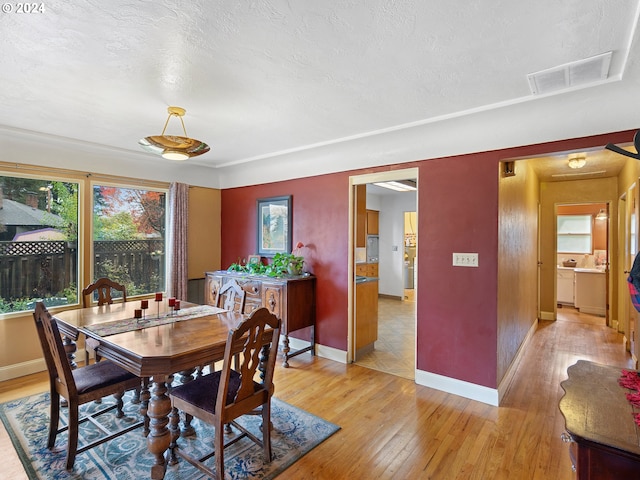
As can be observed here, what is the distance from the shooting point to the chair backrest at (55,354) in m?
2.03

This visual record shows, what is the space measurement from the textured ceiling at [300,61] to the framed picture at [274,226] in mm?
Result: 1474

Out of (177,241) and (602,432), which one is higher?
(177,241)

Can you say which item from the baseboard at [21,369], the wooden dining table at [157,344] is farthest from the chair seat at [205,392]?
the baseboard at [21,369]

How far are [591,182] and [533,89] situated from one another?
4562 millimetres

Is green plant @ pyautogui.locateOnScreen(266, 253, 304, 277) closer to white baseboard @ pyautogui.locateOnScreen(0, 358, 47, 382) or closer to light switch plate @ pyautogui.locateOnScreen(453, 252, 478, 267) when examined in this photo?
light switch plate @ pyautogui.locateOnScreen(453, 252, 478, 267)

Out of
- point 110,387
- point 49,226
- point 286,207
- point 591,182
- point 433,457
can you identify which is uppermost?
point 591,182

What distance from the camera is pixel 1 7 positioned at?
154 centimetres

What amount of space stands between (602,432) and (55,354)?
9.05 feet

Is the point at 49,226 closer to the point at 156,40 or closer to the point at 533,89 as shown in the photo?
the point at 156,40

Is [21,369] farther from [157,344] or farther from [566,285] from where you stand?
[566,285]

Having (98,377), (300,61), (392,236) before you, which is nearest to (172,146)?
(300,61)

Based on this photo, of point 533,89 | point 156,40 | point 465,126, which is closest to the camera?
→ point 156,40

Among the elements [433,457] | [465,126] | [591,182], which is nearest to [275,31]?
[465,126]

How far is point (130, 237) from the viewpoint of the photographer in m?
4.44
